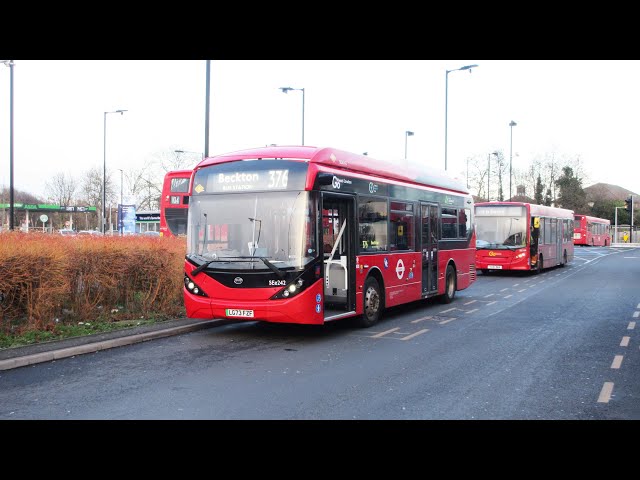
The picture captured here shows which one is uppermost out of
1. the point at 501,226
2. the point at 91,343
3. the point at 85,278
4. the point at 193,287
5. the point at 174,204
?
the point at 174,204

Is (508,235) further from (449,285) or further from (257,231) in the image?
(257,231)

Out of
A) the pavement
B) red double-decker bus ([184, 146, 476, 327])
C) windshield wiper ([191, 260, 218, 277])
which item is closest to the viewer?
the pavement

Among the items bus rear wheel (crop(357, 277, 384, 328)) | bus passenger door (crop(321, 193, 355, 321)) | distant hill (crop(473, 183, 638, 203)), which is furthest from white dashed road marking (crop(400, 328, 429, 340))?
distant hill (crop(473, 183, 638, 203))

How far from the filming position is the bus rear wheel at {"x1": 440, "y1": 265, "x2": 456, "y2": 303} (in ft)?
52.1

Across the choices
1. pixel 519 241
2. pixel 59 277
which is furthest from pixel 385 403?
pixel 519 241

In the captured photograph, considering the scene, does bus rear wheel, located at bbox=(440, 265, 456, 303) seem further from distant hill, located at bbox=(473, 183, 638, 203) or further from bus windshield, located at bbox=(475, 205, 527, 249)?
distant hill, located at bbox=(473, 183, 638, 203)

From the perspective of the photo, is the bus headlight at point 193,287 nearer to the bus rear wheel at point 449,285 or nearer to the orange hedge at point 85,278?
the orange hedge at point 85,278

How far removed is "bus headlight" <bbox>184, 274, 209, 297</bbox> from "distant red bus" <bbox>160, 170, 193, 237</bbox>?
675 inches

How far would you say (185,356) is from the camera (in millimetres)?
8914

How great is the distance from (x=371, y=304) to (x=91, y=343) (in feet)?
17.3

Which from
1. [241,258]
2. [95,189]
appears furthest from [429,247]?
[95,189]

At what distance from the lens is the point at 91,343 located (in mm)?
9195

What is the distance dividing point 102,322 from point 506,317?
8.59 meters
